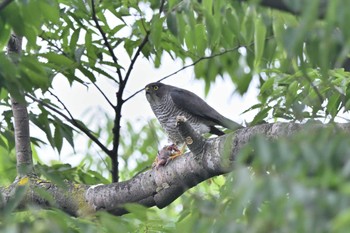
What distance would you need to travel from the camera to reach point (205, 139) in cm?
422

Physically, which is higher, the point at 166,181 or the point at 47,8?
the point at 47,8

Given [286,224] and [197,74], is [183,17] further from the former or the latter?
[197,74]

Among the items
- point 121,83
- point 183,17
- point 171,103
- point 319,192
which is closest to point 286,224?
point 319,192

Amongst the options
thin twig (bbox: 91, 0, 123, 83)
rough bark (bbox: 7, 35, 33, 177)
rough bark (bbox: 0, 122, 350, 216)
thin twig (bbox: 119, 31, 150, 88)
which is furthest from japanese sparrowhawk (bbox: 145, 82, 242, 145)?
rough bark (bbox: 0, 122, 350, 216)

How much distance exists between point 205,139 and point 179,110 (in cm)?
310

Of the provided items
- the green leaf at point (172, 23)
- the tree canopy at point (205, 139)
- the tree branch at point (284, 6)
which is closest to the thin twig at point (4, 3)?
the tree canopy at point (205, 139)

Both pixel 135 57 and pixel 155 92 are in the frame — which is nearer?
pixel 135 57

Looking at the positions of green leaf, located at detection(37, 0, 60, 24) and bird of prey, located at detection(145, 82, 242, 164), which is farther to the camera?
bird of prey, located at detection(145, 82, 242, 164)

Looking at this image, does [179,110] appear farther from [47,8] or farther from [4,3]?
[4,3]

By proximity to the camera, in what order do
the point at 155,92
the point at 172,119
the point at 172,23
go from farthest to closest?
the point at 155,92 → the point at 172,119 → the point at 172,23

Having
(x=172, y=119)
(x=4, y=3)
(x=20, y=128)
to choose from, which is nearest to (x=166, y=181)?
(x=20, y=128)

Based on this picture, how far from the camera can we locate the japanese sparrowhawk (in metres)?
6.95

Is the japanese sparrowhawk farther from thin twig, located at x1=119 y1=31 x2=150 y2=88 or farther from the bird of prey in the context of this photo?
thin twig, located at x1=119 y1=31 x2=150 y2=88

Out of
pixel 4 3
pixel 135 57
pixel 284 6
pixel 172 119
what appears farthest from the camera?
pixel 172 119
